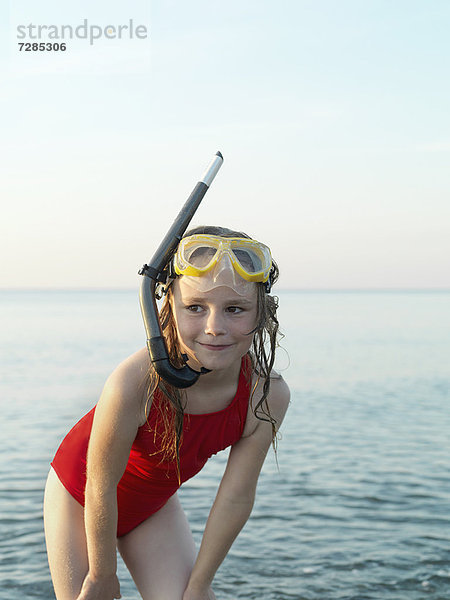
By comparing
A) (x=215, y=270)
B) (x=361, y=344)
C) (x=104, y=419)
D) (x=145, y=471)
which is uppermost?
(x=215, y=270)

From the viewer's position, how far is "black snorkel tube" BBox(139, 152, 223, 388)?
3191 millimetres

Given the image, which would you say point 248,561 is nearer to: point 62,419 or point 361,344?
point 62,419

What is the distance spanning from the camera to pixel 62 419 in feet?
49.2

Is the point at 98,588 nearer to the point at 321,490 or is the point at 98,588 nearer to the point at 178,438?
the point at 178,438

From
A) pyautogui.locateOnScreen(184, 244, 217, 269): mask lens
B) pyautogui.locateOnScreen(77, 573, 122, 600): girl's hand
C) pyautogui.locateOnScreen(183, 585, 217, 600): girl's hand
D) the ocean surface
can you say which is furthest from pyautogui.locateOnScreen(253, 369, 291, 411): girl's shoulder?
the ocean surface

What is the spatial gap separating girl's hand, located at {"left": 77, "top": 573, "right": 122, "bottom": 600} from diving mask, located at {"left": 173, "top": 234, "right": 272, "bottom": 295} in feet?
4.94

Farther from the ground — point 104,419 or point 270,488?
point 104,419

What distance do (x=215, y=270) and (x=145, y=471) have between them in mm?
1160

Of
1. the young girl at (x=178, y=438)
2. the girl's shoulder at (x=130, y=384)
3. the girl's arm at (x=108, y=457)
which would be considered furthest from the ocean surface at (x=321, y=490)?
the girl's shoulder at (x=130, y=384)

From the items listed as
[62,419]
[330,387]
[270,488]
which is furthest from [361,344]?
[270,488]

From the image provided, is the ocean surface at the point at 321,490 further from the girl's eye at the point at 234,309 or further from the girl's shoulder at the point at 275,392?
the girl's eye at the point at 234,309

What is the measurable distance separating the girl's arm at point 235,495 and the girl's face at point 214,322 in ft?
1.51

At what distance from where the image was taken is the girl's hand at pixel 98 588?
11.8 ft

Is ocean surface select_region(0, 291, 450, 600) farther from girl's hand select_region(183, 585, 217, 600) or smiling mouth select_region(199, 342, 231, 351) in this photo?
smiling mouth select_region(199, 342, 231, 351)
